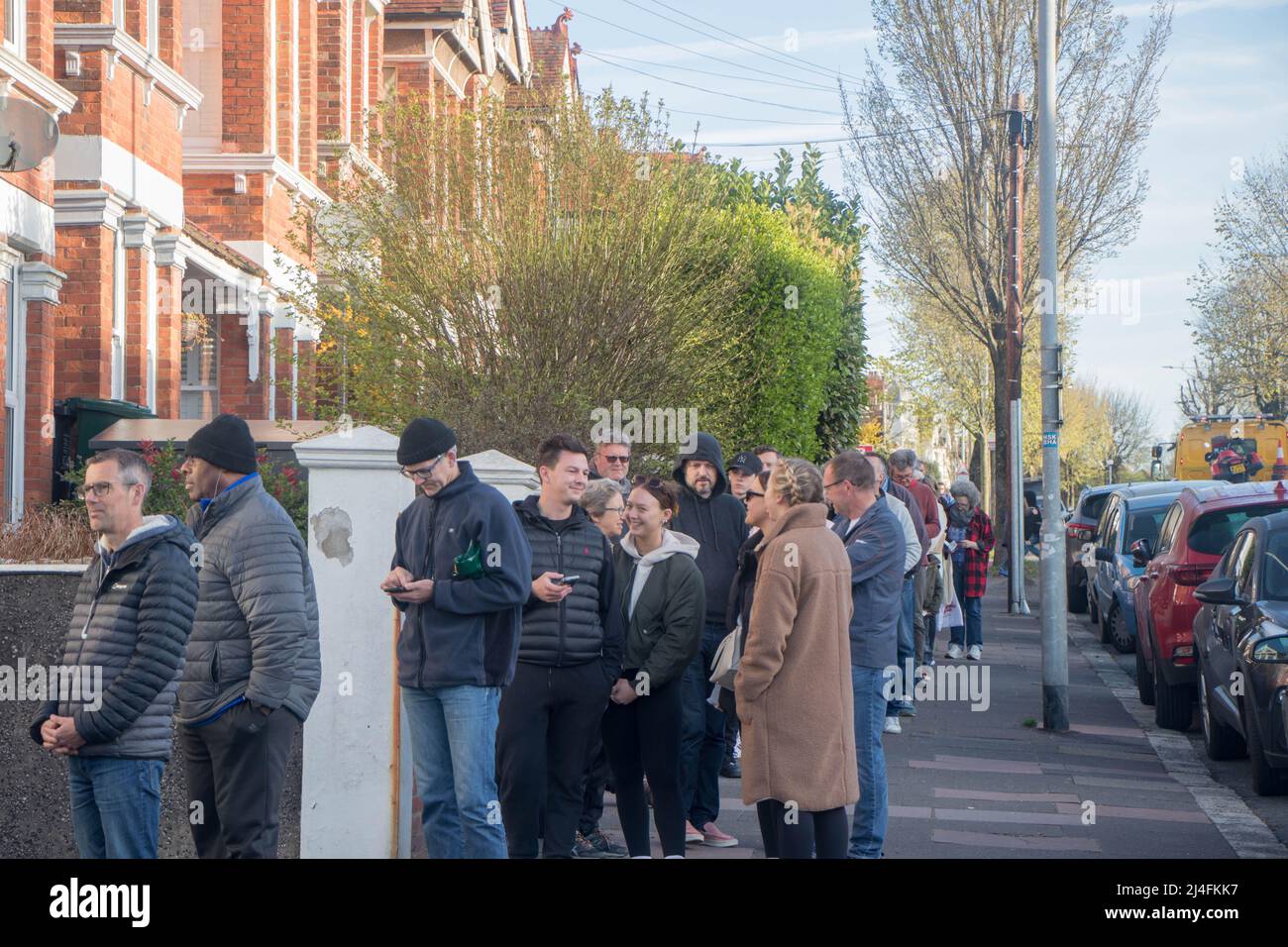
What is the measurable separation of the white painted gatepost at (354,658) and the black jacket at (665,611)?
1.11 metres

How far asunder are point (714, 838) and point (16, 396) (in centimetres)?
852

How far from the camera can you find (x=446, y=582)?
640 cm

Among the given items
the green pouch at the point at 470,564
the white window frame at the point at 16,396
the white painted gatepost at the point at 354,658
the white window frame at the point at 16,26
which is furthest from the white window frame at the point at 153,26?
the green pouch at the point at 470,564

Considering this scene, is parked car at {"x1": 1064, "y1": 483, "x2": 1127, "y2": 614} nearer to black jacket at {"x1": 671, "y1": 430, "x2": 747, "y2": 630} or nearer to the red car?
the red car

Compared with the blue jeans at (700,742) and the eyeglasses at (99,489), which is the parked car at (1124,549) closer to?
the blue jeans at (700,742)

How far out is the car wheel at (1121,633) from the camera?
18.2m

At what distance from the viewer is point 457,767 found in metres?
6.51

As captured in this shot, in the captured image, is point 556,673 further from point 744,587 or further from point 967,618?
point 967,618

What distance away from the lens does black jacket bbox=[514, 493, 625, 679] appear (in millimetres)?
7023

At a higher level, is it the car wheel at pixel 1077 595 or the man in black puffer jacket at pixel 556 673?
the man in black puffer jacket at pixel 556 673

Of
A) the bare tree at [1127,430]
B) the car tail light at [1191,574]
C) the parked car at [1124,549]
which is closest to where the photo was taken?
the car tail light at [1191,574]

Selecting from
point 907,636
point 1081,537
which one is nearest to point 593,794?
point 907,636

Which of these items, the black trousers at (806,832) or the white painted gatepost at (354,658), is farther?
the white painted gatepost at (354,658)
